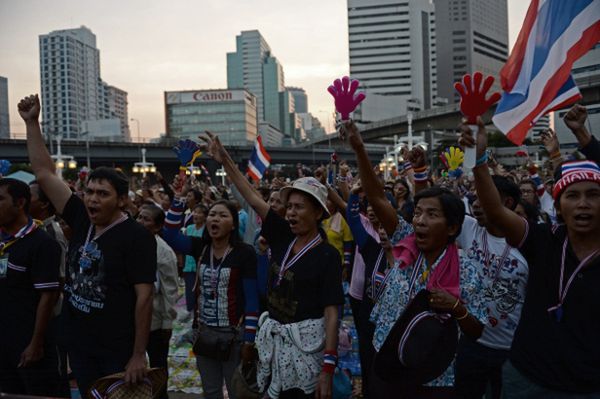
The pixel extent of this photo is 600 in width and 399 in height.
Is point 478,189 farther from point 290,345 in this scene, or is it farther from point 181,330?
point 181,330

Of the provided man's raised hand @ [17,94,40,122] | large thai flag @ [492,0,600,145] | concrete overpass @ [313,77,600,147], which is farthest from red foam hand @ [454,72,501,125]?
concrete overpass @ [313,77,600,147]

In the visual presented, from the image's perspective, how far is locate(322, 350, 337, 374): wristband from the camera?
3051mm

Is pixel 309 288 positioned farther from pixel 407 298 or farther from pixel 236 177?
pixel 236 177

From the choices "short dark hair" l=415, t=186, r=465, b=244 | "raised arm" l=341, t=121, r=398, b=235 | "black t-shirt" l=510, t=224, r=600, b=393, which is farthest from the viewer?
"raised arm" l=341, t=121, r=398, b=235

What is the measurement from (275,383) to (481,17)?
198 meters

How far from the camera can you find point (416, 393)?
8.58 feet

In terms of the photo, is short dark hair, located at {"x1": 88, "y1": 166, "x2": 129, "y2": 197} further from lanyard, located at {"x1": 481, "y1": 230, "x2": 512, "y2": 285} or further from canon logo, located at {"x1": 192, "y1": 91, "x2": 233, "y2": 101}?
canon logo, located at {"x1": 192, "y1": 91, "x2": 233, "y2": 101}

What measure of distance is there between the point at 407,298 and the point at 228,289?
1.73 metres

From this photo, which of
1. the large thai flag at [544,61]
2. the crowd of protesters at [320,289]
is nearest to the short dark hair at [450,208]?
the crowd of protesters at [320,289]

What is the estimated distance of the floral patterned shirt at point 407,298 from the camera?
263cm

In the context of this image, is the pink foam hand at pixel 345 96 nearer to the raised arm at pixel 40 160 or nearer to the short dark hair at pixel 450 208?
the short dark hair at pixel 450 208

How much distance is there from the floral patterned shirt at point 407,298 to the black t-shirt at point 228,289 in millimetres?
1451

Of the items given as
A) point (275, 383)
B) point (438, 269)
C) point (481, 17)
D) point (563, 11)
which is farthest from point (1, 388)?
point (481, 17)

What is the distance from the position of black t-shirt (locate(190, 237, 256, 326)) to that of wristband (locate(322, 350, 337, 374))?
3.76 ft
